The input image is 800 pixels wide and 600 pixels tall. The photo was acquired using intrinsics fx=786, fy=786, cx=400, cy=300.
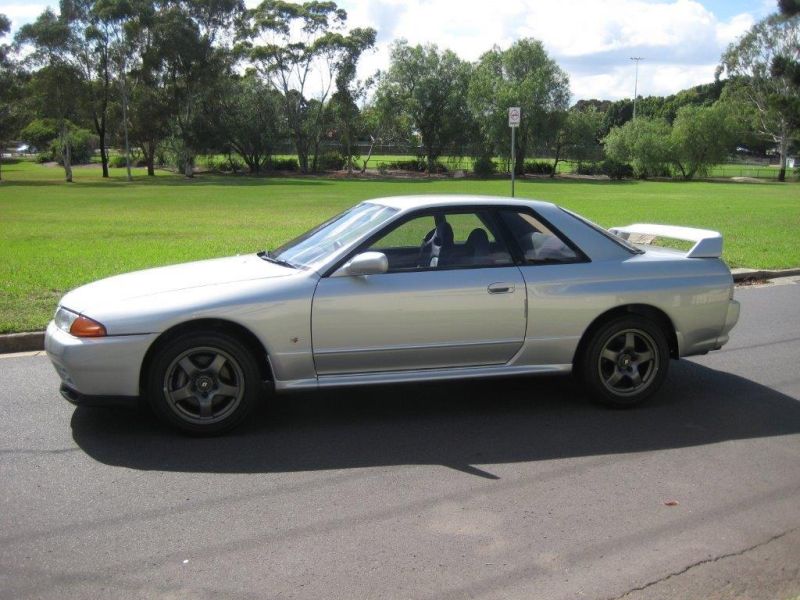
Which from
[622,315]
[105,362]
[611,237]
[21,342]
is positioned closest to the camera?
[105,362]

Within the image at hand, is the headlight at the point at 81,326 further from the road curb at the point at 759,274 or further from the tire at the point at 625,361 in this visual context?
the road curb at the point at 759,274

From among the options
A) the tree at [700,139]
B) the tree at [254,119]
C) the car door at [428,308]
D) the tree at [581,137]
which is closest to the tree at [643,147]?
the tree at [700,139]

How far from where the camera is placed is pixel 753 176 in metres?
Answer: 73.4

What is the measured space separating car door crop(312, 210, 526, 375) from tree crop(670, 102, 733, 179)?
69.5 metres

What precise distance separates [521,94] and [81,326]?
69789 millimetres

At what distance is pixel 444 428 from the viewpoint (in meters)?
5.26

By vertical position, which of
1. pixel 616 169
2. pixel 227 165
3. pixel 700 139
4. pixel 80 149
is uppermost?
pixel 700 139

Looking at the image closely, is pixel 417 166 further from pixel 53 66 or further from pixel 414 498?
pixel 414 498

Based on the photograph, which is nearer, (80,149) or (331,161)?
(331,161)

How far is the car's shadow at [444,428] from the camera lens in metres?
4.73

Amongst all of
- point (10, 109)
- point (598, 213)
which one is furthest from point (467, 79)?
point (598, 213)

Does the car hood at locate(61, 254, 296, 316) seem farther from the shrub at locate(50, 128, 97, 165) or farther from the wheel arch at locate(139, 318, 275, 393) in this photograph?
the shrub at locate(50, 128, 97, 165)

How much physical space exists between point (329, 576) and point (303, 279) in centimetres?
219

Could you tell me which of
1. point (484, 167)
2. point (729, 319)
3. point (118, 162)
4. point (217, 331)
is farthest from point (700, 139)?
point (217, 331)
